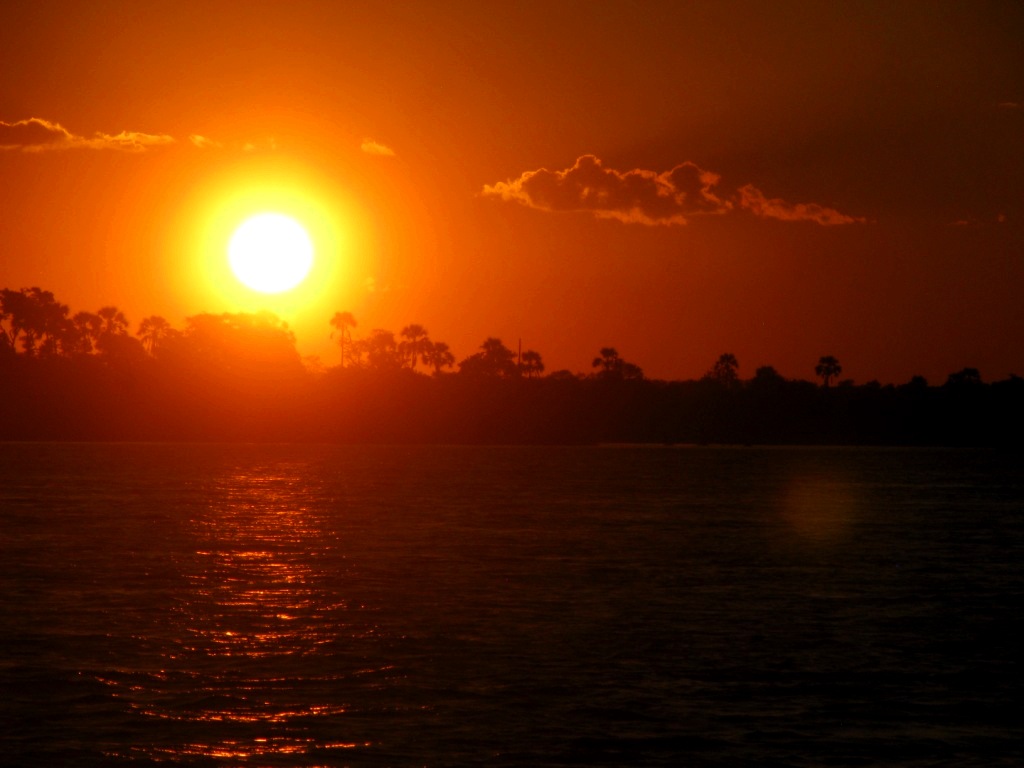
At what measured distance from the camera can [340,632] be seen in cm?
2948

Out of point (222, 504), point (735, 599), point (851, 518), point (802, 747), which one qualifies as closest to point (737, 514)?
point (851, 518)

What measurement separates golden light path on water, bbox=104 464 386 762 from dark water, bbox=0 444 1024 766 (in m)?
0.09

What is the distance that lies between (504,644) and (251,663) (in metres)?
5.46

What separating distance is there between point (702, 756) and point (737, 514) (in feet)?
206

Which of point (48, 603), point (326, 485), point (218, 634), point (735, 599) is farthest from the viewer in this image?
point (326, 485)

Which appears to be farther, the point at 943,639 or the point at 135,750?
the point at 943,639

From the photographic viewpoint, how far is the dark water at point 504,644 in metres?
19.6

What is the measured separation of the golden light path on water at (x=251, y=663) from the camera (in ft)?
64.0

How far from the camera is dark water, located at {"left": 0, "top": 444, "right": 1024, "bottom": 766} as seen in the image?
19.6 metres

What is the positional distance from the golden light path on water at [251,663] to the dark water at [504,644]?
86mm

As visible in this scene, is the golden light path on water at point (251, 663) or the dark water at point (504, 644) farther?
the dark water at point (504, 644)

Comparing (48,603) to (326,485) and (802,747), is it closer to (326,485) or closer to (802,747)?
(802,747)

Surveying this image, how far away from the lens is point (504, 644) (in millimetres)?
27750

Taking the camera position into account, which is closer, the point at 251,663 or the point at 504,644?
the point at 251,663
